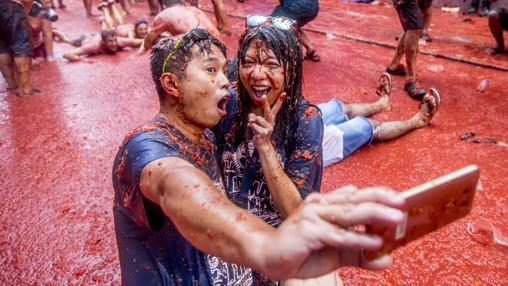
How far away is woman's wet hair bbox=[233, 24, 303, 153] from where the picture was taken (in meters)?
2.06

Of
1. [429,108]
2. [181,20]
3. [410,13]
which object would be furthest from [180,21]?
[429,108]

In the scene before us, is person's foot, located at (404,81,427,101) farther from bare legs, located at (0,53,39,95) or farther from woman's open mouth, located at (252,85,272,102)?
bare legs, located at (0,53,39,95)

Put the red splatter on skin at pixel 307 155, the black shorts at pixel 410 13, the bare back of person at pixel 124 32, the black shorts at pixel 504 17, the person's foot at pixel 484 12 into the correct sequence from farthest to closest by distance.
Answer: the person's foot at pixel 484 12 < the bare back of person at pixel 124 32 < the black shorts at pixel 504 17 < the black shorts at pixel 410 13 < the red splatter on skin at pixel 307 155

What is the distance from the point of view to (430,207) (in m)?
0.94

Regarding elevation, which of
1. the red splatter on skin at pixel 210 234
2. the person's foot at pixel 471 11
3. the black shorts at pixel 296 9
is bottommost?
the person's foot at pixel 471 11

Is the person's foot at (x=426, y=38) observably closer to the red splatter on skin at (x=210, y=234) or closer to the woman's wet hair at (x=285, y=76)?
the woman's wet hair at (x=285, y=76)

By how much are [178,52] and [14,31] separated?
539cm

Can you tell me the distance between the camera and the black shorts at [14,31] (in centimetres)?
565

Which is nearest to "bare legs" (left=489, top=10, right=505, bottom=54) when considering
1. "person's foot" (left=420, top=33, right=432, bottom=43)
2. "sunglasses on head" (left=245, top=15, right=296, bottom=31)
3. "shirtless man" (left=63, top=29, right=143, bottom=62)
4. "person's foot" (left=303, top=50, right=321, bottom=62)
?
"person's foot" (left=420, top=33, right=432, bottom=43)

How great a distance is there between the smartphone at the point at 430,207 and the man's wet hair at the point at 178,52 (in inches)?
43.1

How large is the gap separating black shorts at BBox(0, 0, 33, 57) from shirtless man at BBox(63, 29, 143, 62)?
1786 millimetres

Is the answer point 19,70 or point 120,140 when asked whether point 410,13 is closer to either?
point 120,140

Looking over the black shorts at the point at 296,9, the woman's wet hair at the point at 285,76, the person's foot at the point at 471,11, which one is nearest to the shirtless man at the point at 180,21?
the black shorts at the point at 296,9

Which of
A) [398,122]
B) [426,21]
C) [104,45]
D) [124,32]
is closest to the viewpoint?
[398,122]
